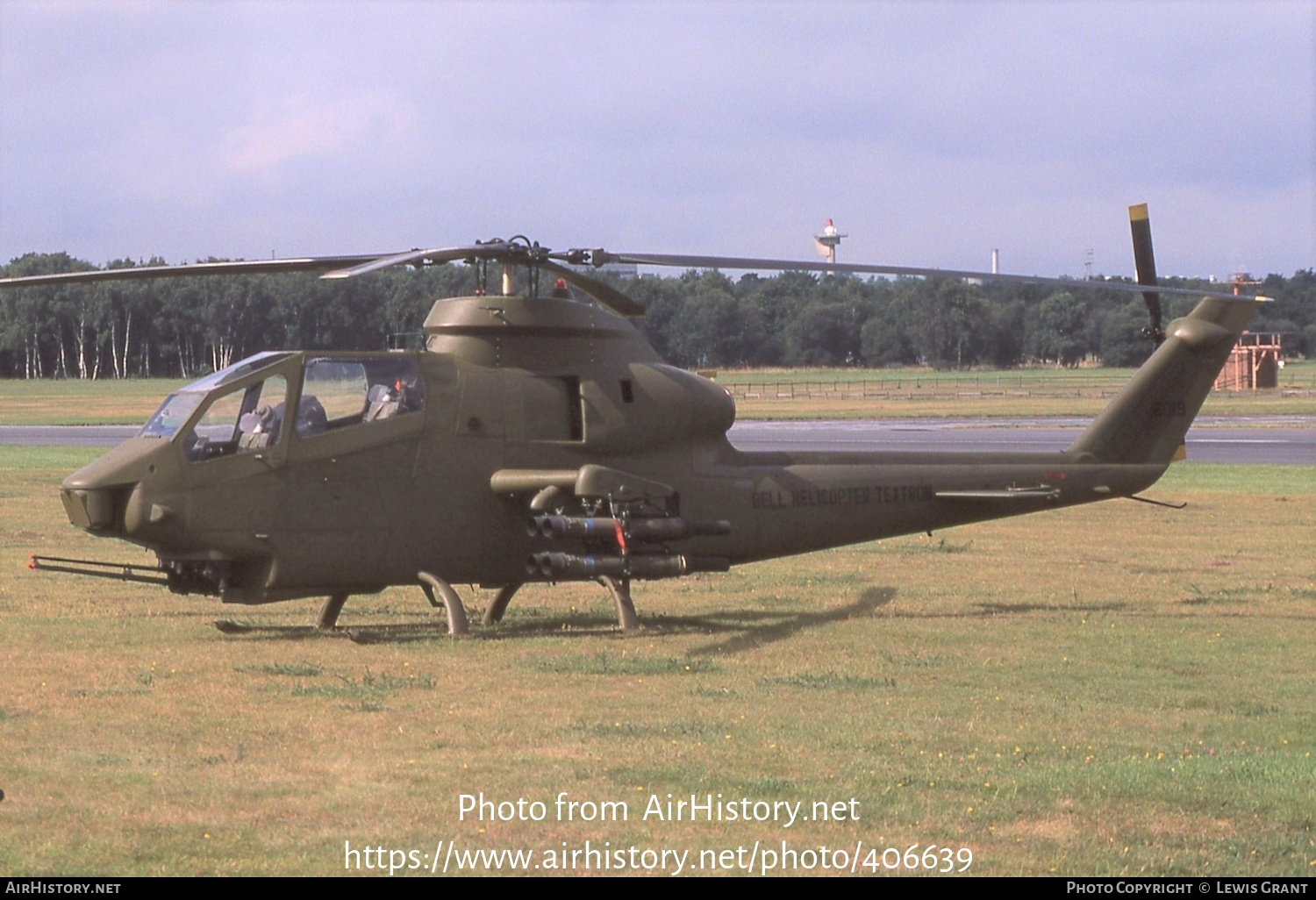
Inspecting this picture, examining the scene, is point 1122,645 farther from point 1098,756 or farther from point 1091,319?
point 1091,319

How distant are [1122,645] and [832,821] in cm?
654

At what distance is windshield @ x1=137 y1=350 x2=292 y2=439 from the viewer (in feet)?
42.5

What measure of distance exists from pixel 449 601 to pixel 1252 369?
289 ft

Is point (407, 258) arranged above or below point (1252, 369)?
above

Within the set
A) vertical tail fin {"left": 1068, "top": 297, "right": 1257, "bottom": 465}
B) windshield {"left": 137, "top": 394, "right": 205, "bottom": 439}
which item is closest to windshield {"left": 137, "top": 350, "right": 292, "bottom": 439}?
windshield {"left": 137, "top": 394, "right": 205, "bottom": 439}

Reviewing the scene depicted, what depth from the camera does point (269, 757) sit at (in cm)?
924

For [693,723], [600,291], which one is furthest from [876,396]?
[693,723]

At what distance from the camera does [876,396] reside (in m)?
83.8

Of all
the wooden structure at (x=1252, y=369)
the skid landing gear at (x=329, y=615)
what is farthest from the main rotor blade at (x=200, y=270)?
the wooden structure at (x=1252, y=369)

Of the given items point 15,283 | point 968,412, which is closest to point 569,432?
point 15,283

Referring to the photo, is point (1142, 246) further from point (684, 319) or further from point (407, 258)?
point (684, 319)

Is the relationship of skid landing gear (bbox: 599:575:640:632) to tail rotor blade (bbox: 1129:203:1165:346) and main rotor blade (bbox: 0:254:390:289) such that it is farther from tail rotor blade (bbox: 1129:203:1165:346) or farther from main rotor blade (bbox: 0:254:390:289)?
tail rotor blade (bbox: 1129:203:1165:346)

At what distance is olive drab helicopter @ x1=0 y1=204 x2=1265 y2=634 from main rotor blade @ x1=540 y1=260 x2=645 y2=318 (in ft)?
0.09

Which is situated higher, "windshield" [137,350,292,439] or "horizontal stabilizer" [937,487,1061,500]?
"windshield" [137,350,292,439]
